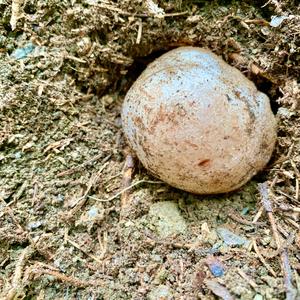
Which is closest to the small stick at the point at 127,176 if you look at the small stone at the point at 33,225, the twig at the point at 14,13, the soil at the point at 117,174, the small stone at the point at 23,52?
the soil at the point at 117,174

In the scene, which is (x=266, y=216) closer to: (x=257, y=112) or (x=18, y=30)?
(x=257, y=112)

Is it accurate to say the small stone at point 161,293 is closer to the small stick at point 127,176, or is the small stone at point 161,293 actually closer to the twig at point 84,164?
the small stick at point 127,176

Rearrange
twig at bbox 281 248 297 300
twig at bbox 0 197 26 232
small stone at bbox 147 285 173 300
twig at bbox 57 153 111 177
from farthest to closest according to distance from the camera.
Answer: twig at bbox 57 153 111 177 < twig at bbox 0 197 26 232 < small stone at bbox 147 285 173 300 < twig at bbox 281 248 297 300

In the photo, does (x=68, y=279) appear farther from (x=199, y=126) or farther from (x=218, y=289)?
(x=199, y=126)

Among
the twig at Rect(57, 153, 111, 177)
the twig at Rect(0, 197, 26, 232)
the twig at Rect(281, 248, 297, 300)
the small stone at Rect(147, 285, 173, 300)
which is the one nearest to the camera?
the twig at Rect(281, 248, 297, 300)

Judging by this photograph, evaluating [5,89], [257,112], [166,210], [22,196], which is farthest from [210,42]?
[22,196]

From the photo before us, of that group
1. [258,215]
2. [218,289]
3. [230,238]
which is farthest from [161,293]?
[258,215]

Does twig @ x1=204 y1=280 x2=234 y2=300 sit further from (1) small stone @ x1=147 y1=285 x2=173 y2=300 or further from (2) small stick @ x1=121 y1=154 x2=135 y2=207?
(2) small stick @ x1=121 y1=154 x2=135 y2=207

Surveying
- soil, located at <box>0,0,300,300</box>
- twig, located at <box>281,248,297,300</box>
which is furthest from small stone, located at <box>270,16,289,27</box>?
twig, located at <box>281,248,297,300</box>
